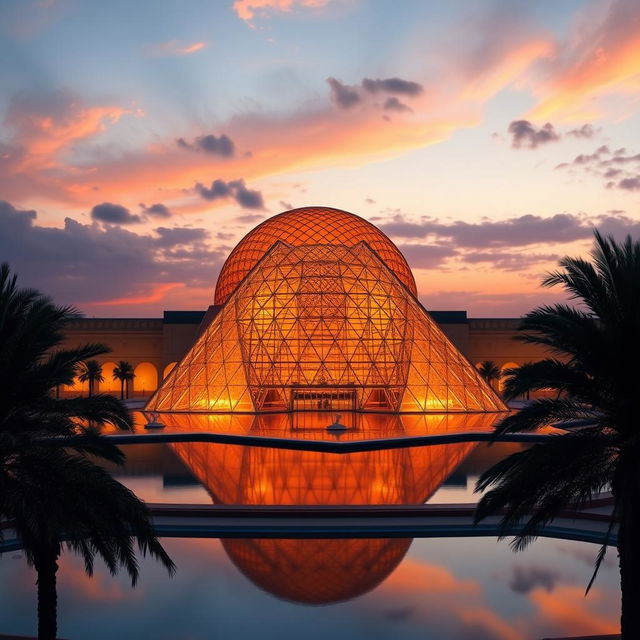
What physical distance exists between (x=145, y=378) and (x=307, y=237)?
20590mm

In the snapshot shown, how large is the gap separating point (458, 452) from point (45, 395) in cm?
1843

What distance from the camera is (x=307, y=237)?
177 ft

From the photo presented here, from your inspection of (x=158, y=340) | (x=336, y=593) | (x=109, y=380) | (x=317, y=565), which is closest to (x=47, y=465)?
(x=336, y=593)

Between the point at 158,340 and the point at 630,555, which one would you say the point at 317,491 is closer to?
the point at 630,555

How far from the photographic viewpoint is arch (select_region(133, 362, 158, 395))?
6344 cm

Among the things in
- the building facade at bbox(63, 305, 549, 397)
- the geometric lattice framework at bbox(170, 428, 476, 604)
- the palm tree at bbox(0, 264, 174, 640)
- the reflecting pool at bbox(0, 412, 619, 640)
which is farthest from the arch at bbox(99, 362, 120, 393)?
the palm tree at bbox(0, 264, 174, 640)

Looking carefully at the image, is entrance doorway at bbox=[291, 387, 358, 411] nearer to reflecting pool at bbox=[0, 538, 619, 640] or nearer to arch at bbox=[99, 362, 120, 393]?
arch at bbox=[99, 362, 120, 393]

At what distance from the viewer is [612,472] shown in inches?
378

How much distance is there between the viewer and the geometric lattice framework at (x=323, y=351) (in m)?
39.8

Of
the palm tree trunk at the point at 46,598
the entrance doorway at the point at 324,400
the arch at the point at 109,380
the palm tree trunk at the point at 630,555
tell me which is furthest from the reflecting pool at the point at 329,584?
the arch at the point at 109,380

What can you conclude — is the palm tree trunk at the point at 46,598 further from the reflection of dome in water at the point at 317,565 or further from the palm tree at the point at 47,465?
the reflection of dome in water at the point at 317,565

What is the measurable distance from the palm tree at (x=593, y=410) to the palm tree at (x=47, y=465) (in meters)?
4.70

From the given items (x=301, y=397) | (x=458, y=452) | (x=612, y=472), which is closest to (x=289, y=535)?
(x=612, y=472)

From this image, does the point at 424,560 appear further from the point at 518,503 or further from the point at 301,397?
the point at 301,397
